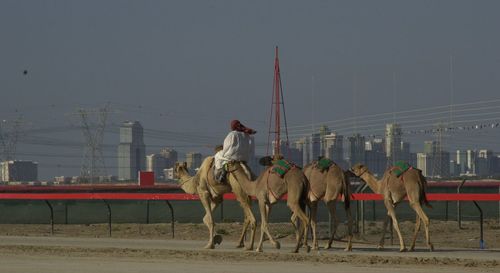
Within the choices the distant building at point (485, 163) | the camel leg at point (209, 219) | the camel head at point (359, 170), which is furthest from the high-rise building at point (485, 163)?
the camel leg at point (209, 219)

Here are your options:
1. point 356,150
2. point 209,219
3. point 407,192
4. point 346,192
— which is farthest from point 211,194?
point 356,150

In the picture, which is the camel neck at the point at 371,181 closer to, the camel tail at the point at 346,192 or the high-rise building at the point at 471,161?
the camel tail at the point at 346,192

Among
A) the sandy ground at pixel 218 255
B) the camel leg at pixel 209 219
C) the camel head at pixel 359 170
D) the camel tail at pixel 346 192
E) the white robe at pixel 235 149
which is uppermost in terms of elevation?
the white robe at pixel 235 149

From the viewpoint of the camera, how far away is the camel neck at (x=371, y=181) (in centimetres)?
2680

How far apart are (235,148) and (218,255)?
9.48 feet

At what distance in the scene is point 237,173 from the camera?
25.2 meters

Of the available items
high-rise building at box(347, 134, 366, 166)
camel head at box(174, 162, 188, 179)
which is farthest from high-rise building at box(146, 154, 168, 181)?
camel head at box(174, 162, 188, 179)

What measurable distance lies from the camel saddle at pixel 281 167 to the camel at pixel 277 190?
6cm

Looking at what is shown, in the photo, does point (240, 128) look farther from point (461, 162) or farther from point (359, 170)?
point (461, 162)

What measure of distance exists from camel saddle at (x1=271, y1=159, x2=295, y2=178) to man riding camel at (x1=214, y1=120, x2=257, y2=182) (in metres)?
1.10

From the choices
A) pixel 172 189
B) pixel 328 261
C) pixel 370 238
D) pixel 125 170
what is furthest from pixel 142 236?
pixel 125 170

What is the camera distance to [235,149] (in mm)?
25172

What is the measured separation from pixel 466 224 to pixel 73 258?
16689mm

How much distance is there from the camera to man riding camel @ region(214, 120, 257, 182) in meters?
25.2
